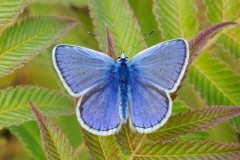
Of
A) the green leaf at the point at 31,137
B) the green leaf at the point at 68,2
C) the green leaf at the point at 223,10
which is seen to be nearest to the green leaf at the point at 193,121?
the green leaf at the point at 223,10

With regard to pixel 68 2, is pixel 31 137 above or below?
below

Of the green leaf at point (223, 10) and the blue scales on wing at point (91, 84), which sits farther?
the green leaf at point (223, 10)

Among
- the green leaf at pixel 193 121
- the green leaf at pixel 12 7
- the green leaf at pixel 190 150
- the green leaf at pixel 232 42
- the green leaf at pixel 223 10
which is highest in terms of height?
the green leaf at pixel 12 7

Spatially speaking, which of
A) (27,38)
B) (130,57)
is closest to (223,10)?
(130,57)

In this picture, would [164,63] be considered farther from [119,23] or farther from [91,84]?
[119,23]

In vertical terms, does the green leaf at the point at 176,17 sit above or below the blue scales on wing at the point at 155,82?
above

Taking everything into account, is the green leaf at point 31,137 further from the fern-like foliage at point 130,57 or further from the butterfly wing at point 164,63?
the butterfly wing at point 164,63

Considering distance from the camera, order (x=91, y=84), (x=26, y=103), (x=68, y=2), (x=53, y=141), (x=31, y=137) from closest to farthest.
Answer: (x=53, y=141) < (x=91, y=84) < (x=26, y=103) < (x=31, y=137) < (x=68, y=2)
